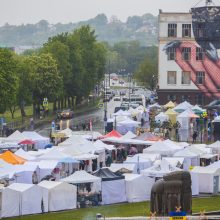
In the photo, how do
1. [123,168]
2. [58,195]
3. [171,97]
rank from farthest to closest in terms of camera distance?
[171,97] < [123,168] < [58,195]

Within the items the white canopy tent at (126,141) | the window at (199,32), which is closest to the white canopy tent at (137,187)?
the white canopy tent at (126,141)

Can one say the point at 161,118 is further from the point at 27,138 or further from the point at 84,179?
the point at 84,179

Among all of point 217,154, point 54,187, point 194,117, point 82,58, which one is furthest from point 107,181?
point 82,58

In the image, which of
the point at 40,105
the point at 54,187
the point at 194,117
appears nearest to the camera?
the point at 54,187

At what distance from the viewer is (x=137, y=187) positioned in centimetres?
4725

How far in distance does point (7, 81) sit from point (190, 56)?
2754cm

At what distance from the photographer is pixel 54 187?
44.1 metres

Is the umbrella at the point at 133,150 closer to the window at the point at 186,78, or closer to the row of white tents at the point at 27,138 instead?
the row of white tents at the point at 27,138

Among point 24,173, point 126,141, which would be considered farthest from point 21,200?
point 126,141

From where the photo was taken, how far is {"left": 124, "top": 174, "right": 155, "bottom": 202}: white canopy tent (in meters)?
47.1

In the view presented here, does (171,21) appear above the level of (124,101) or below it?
above

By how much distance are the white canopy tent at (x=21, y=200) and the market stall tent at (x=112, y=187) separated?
12.7 feet

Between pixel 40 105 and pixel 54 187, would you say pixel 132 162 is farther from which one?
pixel 40 105

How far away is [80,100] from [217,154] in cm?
6395
